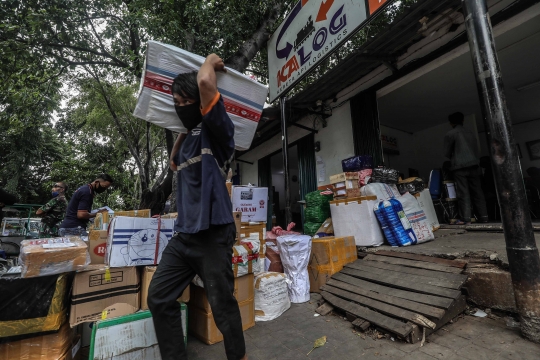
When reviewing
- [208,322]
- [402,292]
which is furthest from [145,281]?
[402,292]

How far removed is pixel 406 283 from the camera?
2637 millimetres

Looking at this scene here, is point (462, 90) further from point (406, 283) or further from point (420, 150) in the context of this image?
point (406, 283)

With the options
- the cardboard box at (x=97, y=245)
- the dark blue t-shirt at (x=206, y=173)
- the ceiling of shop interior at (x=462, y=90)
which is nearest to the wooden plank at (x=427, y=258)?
the dark blue t-shirt at (x=206, y=173)

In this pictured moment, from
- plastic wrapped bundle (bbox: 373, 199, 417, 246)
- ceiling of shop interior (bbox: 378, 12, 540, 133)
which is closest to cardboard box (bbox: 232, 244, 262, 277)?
plastic wrapped bundle (bbox: 373, 199, 417, 246)

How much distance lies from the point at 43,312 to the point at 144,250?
0.80m

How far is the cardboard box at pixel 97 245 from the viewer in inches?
103

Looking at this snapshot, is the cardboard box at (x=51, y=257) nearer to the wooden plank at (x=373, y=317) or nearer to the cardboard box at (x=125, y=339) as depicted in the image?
the cardboard box at (x=125, y=339)

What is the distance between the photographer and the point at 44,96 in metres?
6.42

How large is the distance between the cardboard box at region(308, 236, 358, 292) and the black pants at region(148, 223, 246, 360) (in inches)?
81.3

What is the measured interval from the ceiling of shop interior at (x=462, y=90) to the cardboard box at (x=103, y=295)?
593 cm

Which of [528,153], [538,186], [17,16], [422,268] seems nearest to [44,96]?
[17,16]

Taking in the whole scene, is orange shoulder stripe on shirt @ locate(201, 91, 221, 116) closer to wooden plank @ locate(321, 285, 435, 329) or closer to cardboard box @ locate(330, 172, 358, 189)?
wooden plank @ locate(321, 285, 435, 329)

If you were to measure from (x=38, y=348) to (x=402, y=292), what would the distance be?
3.12 m

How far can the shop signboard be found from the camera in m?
3.76
